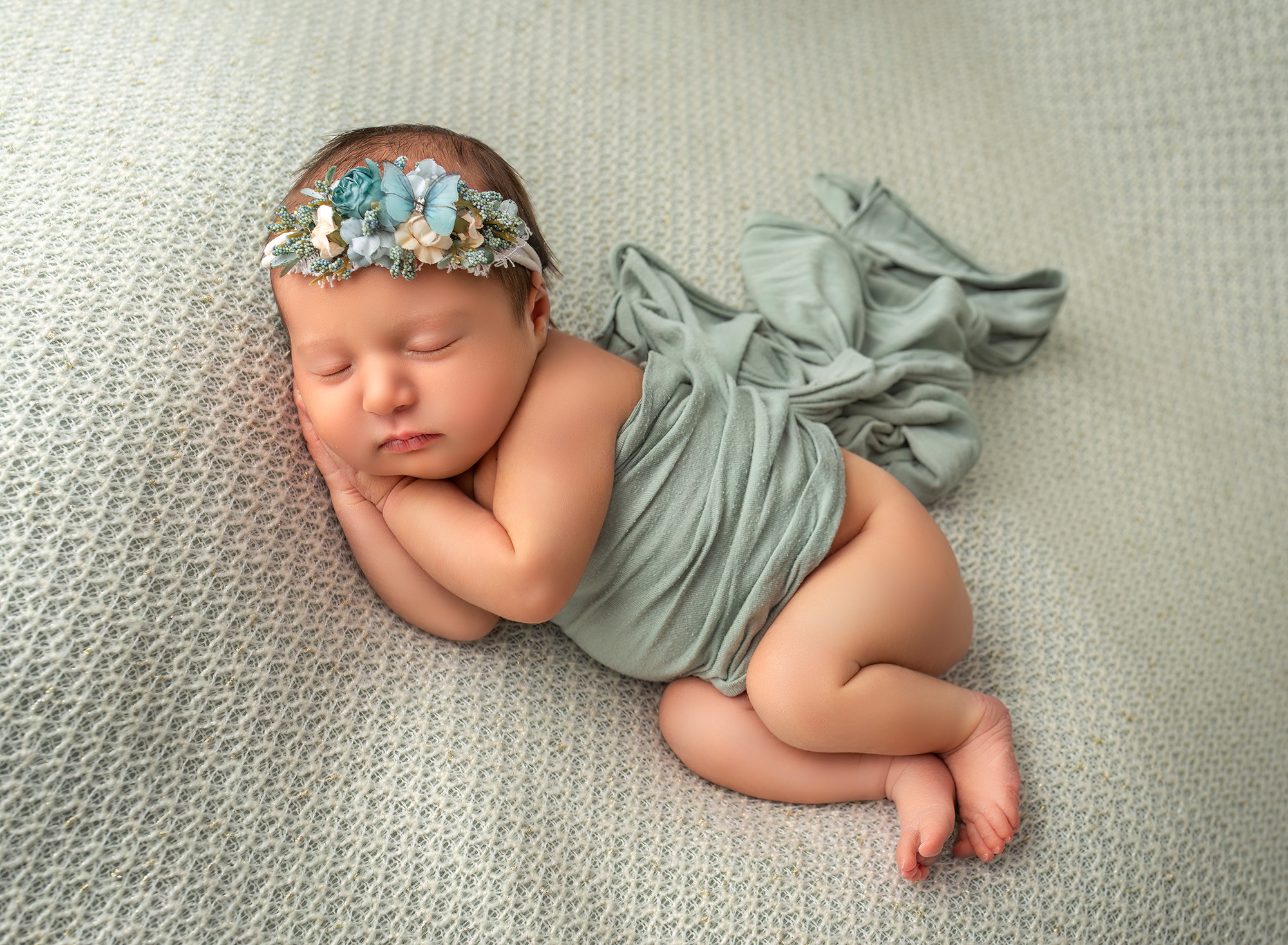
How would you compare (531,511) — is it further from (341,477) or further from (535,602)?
(341,477)

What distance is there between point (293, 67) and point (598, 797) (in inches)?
38.8

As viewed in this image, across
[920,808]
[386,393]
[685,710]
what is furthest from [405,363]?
[920,808]

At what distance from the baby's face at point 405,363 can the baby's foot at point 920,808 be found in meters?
0.58

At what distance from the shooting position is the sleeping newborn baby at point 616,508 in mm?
846

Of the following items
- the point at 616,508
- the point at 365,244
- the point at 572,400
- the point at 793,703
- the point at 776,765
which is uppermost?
the point at 365,244

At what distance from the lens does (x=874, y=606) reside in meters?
0.97

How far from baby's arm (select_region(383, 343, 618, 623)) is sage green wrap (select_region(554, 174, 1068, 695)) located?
0.20ft

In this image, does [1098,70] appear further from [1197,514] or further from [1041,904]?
[1041,904]

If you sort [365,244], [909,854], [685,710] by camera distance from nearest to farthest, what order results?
[365,244] < [909,854] < [685,710]

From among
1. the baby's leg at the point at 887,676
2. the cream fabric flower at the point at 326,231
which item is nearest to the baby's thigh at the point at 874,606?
the baby's leg at the point at 887,676

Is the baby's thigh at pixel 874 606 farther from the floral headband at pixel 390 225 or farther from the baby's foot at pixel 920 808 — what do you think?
the floral headband at pixel 390 225

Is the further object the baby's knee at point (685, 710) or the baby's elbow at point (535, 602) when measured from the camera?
the baby's knee at point (685, 710)

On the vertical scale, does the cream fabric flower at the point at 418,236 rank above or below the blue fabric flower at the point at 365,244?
above

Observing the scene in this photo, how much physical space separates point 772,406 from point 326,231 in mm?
527
